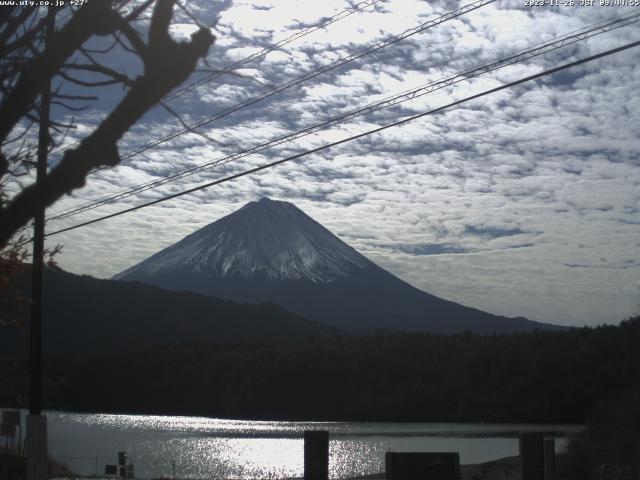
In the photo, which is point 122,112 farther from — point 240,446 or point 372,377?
point 372,377

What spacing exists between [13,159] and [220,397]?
8898cm

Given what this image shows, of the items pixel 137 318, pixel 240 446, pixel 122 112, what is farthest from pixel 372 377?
pixel 122 112

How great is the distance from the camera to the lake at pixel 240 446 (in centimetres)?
4341

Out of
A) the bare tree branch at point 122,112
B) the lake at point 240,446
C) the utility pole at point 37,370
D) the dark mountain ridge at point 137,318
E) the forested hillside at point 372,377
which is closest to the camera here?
the bare tree branch at point 122,112

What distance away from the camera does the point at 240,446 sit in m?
57.5

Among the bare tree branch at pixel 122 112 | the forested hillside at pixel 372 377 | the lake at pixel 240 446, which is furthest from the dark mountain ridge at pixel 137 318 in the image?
the bare tree branch at pixel 122 112

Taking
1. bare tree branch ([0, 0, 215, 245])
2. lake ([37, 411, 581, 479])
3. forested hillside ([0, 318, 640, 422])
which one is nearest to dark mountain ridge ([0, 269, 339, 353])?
forested hillside ([0, 318, 640, 422])

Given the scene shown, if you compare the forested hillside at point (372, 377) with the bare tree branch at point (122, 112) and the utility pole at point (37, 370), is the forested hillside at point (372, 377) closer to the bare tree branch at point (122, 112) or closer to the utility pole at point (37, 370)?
the utility pole at point (37, 370)

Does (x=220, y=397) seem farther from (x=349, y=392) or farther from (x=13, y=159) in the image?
(x=13, y=159)

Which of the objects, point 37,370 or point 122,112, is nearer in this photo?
point 122,112

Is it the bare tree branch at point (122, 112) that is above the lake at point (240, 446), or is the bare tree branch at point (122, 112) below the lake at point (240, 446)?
above

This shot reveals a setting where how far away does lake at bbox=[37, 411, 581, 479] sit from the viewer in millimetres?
43406

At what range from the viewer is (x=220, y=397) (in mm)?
96438

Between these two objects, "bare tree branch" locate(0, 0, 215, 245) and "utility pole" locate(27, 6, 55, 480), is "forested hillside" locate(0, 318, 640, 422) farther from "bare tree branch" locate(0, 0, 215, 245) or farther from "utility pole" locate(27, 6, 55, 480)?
"bare tree branch" locate(0, 0, 215, 245)
